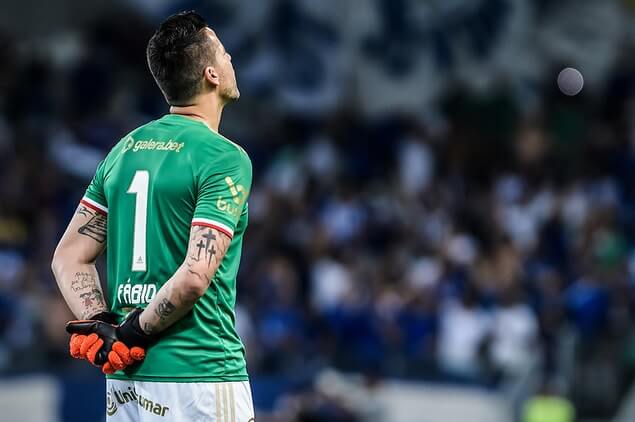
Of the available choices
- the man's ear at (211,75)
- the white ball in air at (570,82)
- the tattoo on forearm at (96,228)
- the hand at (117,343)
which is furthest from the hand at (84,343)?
the white ball in air at (570,82)

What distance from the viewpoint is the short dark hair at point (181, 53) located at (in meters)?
3.71

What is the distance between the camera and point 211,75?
12.4 feet

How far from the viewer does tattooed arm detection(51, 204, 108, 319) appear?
3.91 metres

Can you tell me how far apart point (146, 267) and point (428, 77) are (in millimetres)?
11713

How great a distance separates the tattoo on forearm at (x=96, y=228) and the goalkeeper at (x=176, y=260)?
0.40ft

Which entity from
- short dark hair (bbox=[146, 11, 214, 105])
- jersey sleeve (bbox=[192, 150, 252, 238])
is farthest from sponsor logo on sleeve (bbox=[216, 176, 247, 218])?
short dark hair (bbox=[146, 11, 214, 105])

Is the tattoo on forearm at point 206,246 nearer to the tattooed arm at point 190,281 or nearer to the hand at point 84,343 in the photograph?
the tattooed arm at point 190,281

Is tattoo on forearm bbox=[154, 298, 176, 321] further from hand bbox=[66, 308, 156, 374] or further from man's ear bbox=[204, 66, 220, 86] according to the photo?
man's ear bbox=[204, 66, 220, 86]

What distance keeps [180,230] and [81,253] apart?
0.43 metres

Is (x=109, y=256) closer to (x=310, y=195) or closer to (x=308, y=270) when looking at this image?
(x=308, y=270)

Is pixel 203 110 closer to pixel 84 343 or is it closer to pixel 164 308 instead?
pixel 164 308

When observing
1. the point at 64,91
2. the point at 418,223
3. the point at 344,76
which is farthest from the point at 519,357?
the point at 64,91

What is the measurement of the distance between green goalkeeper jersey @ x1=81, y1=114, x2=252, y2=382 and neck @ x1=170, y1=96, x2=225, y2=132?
0.07 metres

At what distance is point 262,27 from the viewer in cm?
1523
